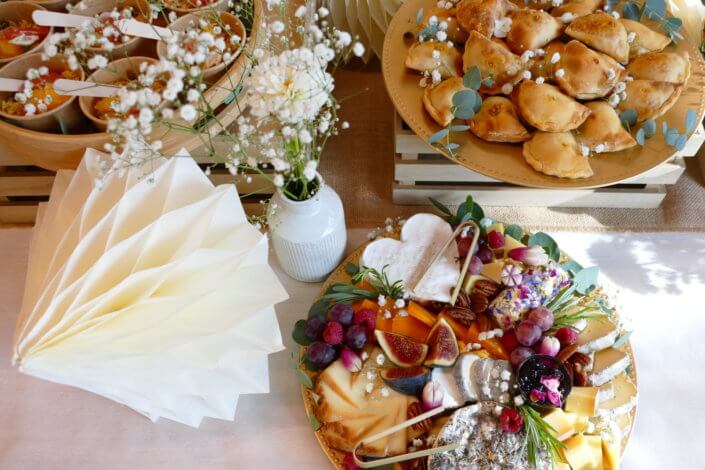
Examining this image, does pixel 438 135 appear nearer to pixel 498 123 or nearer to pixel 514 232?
pixel 498 123

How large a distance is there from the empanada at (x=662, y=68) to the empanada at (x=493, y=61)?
0.86 ft

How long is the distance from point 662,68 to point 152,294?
114 cm

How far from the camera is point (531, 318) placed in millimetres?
1153

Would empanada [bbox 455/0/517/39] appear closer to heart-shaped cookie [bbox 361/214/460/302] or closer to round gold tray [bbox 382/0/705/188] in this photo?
round gold tray [bbox 382/0/705/188]

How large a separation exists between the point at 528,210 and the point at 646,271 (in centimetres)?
31

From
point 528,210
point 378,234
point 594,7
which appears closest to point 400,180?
point 378,234

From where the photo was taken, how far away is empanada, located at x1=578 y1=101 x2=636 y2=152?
1229 millimetres

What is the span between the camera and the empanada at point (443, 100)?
1.26 m

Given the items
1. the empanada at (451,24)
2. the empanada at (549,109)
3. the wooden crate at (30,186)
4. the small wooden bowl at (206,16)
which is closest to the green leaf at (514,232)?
the empanada at (549,109)

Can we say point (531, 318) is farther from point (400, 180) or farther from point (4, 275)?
point (4, 275)

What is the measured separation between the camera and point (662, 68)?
1276 millimetres

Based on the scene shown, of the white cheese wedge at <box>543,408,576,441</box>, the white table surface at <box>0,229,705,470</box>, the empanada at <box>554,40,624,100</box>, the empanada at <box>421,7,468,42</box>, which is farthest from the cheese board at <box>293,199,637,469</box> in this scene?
the empanada at <box>421,7,468,42</box>

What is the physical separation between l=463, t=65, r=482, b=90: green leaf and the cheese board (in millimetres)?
275

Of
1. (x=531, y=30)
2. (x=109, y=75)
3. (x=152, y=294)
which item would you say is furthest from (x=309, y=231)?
(x=531, y=30)
